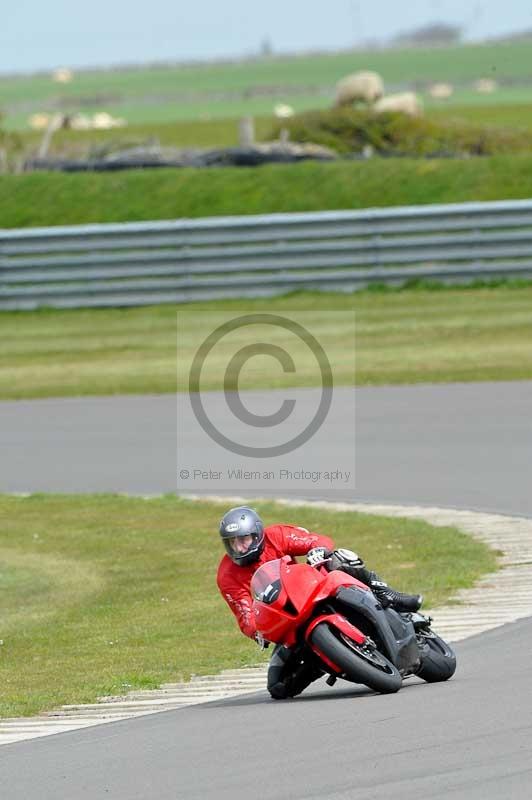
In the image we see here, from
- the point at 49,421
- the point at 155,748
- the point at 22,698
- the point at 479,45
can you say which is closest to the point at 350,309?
the point at 49,421

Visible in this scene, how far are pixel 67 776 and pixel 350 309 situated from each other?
Result: 18.2m

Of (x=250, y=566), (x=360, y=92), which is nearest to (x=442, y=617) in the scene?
(x=250, y=566)

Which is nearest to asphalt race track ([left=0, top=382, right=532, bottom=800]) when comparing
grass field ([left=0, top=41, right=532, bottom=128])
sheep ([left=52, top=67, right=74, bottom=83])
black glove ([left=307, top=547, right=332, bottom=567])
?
black glove ([left=307, top=547, right=332, bottom=567])

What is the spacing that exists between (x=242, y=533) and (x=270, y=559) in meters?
0.32

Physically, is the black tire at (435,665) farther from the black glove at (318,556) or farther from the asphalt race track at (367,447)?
the asphalt race track at (367,447)

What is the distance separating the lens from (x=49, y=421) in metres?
18.3

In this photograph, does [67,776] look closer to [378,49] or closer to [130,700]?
[130,700]

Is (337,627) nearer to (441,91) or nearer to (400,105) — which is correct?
(400,105)

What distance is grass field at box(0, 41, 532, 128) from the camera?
81.3 meters

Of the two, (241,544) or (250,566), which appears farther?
(250,566)

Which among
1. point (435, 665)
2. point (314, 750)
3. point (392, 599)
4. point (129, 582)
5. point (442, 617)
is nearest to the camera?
point (314, 750)

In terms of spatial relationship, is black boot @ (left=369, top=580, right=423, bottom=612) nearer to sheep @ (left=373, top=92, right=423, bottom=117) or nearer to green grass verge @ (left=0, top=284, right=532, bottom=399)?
green grass verge @ (left=0, top=284, right=532, bottom=399)

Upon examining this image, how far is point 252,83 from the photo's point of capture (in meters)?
110

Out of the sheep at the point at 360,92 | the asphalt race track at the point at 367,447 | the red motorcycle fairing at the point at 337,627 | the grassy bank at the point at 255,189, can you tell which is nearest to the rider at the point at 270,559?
the red motorcycle fairing at the point at 337,627
